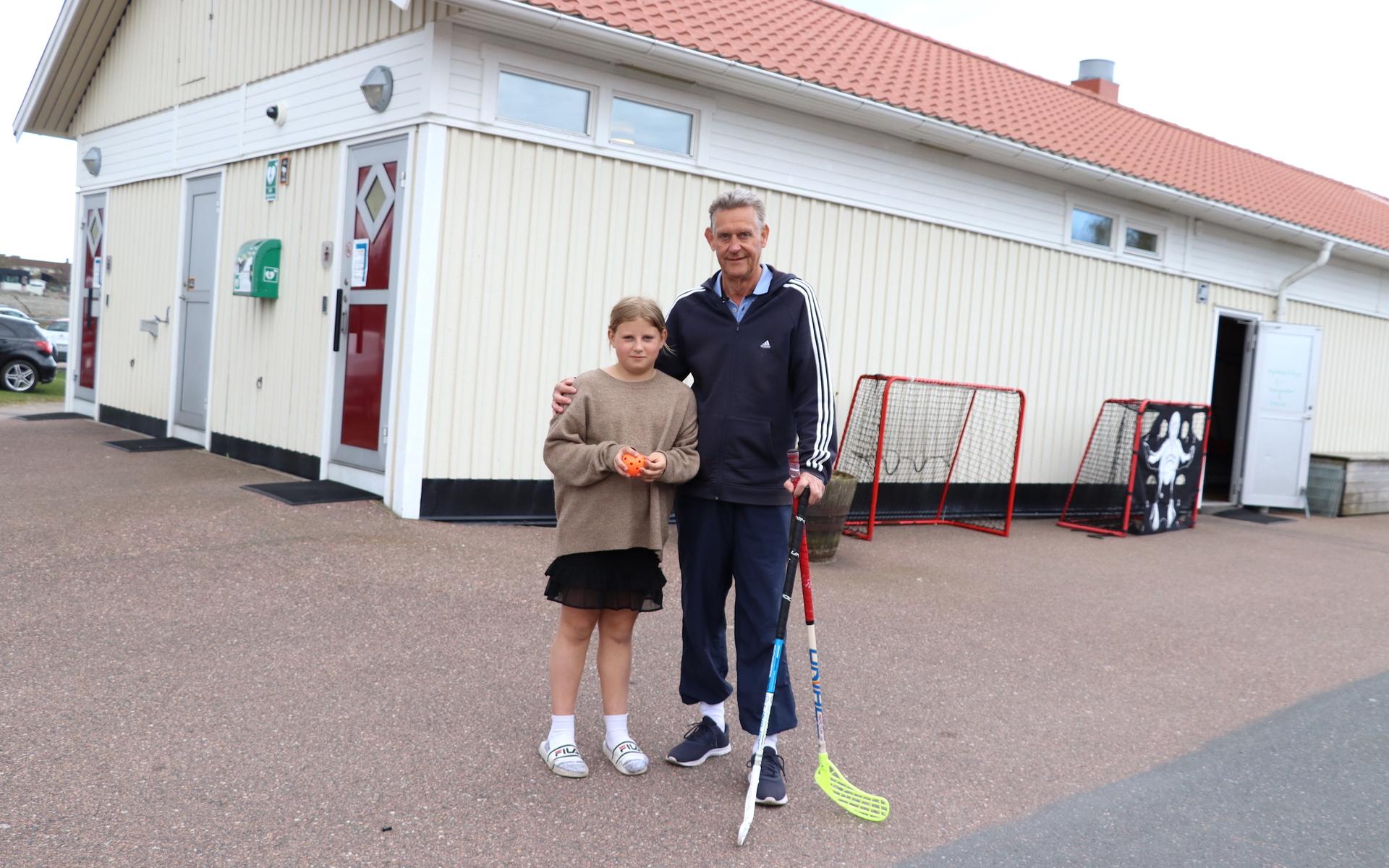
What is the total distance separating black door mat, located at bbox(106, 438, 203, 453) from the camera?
1012cm

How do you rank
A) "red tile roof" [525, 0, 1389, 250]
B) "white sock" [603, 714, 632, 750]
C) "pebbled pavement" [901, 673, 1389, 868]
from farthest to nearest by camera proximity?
1. "red tile roof" [525, 0, 1389, 250]
2. "white sock" [603, 714, 632, 750]
3. "pebbled pavement" [901, 673, 1389, 868]

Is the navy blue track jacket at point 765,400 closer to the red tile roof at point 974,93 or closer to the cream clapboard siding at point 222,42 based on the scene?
the red tile roof at point 974,93

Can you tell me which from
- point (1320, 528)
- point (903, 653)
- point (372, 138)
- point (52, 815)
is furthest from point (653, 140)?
point (1320, 528)

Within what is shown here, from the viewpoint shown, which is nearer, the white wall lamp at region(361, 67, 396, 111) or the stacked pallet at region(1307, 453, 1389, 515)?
the white wall lamp at region(361, 67, 396, 111)

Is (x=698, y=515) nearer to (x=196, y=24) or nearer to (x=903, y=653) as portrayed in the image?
(x=903, y=653)

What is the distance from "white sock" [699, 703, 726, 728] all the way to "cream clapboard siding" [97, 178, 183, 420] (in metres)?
9.08

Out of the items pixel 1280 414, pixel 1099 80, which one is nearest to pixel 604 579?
pixel 1280 414

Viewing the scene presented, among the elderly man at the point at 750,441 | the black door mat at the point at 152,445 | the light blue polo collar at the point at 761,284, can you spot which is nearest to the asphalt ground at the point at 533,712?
the elderly man at the point at 750,441

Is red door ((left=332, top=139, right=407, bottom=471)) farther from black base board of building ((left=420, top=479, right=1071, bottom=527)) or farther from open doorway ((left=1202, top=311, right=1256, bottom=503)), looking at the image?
open doorway ((left=1202, top=311, right=1256, bottom=503))

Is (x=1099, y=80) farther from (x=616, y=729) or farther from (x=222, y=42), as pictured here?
(x=616, y=729)

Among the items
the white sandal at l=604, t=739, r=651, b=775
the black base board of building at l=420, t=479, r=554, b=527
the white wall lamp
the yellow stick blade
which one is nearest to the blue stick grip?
the yellow stick blade

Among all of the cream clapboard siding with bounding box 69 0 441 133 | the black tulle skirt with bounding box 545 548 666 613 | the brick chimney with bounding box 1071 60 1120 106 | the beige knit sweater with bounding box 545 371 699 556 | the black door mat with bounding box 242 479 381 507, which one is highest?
the brick chimney with bounding box 1071 60 1120 106

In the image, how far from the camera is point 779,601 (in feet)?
12.0

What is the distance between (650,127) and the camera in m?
8.19
